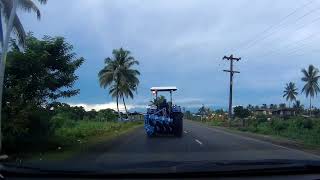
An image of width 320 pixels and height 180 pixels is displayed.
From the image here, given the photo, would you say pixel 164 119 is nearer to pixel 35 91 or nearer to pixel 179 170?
pixel 35 91

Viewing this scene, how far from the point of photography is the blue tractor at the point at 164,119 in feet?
111

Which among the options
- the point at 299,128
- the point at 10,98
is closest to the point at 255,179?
the point at 10,98

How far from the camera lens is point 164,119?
3347cm

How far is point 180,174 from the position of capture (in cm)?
507

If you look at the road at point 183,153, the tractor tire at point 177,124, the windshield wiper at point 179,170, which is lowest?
the road at point 183,153

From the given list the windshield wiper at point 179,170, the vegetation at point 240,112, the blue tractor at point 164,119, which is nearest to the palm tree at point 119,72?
the vegetation at point 240,112

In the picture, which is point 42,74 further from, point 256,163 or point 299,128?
point 299,128

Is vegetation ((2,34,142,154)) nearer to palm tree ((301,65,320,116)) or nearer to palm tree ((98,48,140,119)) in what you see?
palm tree ((98,48,140,119))

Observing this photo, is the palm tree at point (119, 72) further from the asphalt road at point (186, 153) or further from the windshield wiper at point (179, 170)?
the windshield wiper at point (179, 170)

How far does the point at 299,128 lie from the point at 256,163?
41749 mm

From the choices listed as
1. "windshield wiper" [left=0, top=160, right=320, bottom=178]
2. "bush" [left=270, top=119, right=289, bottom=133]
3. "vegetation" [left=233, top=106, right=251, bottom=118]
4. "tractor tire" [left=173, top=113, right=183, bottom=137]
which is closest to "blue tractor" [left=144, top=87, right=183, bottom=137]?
"tractor tire" [left=173, top=113, right=183, bottom=137]

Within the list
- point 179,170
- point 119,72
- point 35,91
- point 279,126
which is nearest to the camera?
point 179,170

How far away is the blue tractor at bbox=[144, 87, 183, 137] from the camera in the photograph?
33.7 m

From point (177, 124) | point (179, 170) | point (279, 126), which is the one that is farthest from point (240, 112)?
point (179, 170)
